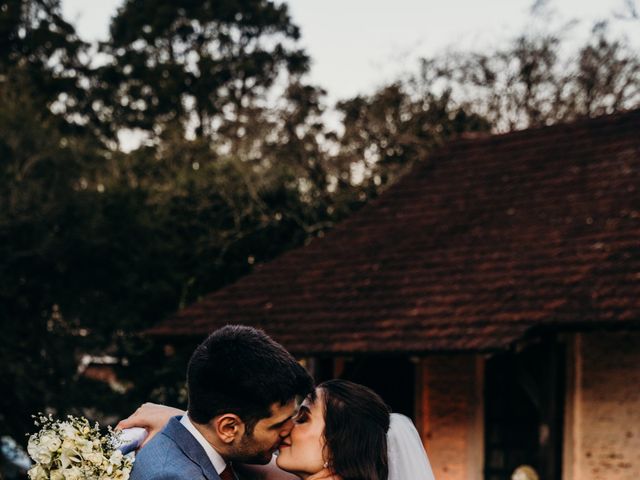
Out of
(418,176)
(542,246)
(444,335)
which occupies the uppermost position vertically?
(418,176)

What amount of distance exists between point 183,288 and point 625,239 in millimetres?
8712

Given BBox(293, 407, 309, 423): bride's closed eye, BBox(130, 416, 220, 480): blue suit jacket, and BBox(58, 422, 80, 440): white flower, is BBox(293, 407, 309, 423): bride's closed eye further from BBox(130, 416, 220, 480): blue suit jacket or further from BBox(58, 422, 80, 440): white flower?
BBox(58, 422, 80, 440): white flower

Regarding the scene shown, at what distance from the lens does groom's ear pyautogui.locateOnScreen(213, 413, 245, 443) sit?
403 centimetres

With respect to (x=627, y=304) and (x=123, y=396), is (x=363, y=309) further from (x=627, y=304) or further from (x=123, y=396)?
(x=123, y=396)

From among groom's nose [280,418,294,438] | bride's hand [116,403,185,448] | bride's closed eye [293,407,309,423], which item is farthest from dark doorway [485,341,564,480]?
groom's nose [280,418,294,438]

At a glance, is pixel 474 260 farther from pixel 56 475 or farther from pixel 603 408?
pixel 56 475

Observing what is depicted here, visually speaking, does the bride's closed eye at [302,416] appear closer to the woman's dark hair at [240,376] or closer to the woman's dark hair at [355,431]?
the woman's dark hair at [355,431]

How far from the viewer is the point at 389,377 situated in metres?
15.1

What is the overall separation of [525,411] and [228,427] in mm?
10303

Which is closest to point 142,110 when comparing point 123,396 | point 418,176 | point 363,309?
point 123,396

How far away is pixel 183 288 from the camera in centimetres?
2006

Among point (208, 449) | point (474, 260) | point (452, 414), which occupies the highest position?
point (474, 260)

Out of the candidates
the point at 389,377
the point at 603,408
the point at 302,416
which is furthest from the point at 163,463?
the point at 389,377

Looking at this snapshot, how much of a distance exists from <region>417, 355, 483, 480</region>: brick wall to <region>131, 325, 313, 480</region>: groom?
396 inches
